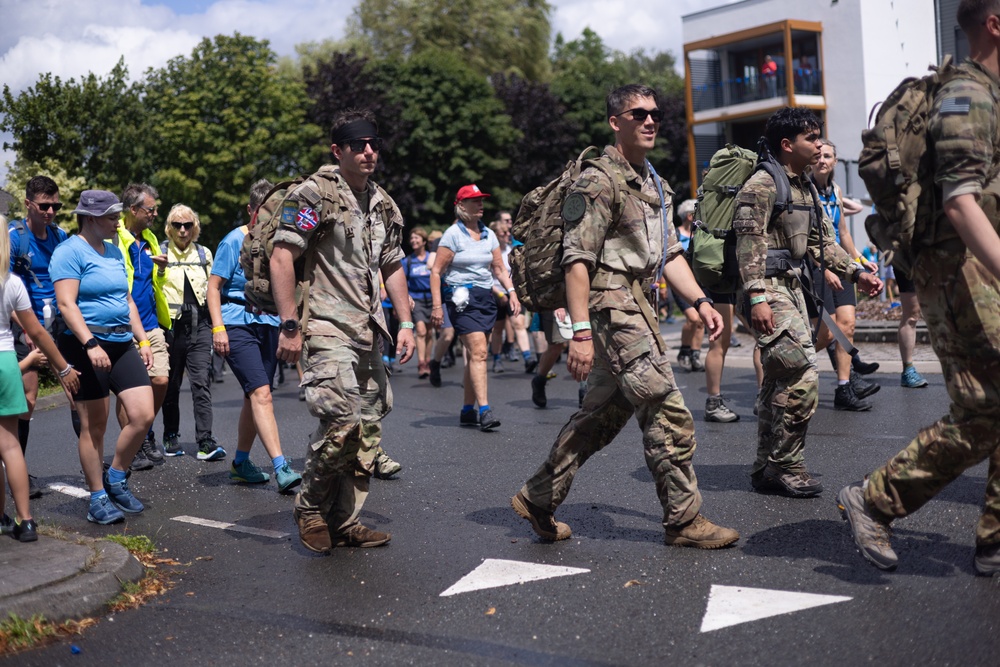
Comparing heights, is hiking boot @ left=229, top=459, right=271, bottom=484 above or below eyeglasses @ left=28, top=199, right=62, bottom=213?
below

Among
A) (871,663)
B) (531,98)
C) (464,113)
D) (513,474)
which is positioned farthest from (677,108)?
(871,663)

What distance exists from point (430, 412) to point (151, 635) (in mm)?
6877

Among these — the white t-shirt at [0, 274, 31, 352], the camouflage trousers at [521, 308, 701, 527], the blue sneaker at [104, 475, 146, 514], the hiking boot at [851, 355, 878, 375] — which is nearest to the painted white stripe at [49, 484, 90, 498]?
the blue sneaker at [104, 475, 146, 514]

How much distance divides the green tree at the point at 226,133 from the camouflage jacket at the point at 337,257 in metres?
40.5

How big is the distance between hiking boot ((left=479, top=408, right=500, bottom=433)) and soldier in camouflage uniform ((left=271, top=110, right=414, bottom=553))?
147 inches

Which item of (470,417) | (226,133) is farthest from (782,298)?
(226,133)

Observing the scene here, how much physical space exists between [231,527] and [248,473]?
1.31m

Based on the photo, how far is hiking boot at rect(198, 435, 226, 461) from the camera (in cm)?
878

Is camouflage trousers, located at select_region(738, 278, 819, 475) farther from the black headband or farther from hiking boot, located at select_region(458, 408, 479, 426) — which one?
hiking boot, located at select_region(458, 408, 479, 426)

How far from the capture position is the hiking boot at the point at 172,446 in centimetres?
909

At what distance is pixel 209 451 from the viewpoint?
8.83m

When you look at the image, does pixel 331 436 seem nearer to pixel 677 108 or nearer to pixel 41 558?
pixel 41 558

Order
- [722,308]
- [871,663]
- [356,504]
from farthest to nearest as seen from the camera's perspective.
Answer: [722,308] → [356,504] → [871,663]

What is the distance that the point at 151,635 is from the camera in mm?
4430
